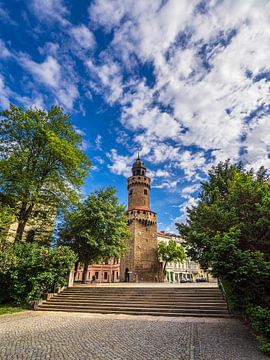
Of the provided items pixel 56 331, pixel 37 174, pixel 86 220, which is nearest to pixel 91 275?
pixel 86 220

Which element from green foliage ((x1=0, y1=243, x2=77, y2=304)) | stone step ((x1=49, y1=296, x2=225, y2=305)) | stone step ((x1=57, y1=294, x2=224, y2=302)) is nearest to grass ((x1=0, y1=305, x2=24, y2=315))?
green foliage ((x1=0, y1=243, x2=77, y2=304))

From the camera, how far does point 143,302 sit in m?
12.4

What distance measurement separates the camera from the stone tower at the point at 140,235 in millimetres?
43188

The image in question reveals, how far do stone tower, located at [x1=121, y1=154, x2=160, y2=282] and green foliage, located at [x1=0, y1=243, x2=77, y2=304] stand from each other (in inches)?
1203

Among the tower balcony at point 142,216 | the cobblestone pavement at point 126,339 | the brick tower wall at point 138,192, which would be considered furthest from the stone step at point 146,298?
the brick tower wall at point 138,192

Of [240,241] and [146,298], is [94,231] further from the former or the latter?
[240,241]

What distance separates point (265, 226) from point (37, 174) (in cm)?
1623

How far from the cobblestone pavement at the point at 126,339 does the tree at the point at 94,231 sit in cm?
1178

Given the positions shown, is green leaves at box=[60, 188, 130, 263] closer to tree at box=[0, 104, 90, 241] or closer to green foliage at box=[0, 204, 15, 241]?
tree at box=[0, 104, 90, 241]

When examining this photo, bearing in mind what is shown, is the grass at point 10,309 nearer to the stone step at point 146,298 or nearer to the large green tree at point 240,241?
the stone step at point 146,298

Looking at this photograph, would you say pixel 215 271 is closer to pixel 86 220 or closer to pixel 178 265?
pixel 86 220

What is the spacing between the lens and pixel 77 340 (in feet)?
21.7

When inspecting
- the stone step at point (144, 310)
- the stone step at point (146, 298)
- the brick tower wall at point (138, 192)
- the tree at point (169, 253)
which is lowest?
the stone step at point (144, 310)

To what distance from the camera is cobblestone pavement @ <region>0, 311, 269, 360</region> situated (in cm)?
534
